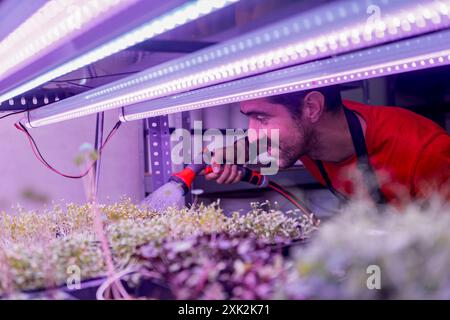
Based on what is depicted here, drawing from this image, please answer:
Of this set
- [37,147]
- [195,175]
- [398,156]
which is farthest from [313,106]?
[37,147]

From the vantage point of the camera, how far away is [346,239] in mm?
940

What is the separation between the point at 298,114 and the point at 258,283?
47.8 inches

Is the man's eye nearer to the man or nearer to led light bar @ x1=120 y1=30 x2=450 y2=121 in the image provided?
the man

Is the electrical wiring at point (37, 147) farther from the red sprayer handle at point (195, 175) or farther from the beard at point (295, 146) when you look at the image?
the beard at point (295, 146)

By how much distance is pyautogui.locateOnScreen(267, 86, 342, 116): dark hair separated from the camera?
78.2 inches

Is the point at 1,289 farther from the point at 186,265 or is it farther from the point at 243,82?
the point at 243,82

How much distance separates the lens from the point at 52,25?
1.00 metres

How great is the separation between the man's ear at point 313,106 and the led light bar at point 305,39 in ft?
2.62

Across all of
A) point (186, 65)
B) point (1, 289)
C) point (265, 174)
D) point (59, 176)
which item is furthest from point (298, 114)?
point (1, 289)

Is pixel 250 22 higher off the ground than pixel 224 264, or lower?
higher

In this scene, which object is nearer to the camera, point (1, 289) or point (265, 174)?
point (1, 289)

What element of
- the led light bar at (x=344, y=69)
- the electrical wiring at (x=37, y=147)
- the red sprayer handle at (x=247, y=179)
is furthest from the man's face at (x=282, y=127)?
the electrical wiring at (x=37, y=147)

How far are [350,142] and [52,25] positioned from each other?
61.2 inches

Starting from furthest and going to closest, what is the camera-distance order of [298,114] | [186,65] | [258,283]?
[298,114] < [186,65] < [258,283]
